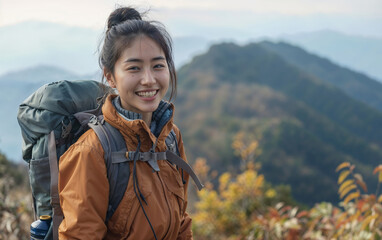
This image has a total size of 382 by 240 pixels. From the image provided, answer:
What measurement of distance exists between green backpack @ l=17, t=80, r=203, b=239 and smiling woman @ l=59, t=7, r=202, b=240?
1 centimetres

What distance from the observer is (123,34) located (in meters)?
1.43

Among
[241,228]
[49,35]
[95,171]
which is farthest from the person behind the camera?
[49,35]

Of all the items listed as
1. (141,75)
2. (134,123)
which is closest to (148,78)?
(141,75)

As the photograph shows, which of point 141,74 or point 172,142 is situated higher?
point 141,74

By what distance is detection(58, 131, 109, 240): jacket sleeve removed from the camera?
1.22 meters

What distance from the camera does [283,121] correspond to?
41.7 meters

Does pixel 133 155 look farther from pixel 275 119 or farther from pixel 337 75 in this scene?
pixel 337 75

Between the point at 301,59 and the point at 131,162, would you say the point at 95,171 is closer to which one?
the point at 131,162

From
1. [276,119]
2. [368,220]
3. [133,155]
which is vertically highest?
[133,155]

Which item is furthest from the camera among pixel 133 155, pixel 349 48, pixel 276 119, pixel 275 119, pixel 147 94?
pixel 349 48

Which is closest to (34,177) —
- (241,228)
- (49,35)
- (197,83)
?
(241,228)

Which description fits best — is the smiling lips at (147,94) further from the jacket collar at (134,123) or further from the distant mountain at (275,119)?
the distant mountain at (275,119)

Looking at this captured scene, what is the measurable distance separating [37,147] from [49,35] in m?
142

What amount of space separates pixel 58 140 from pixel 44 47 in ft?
429
